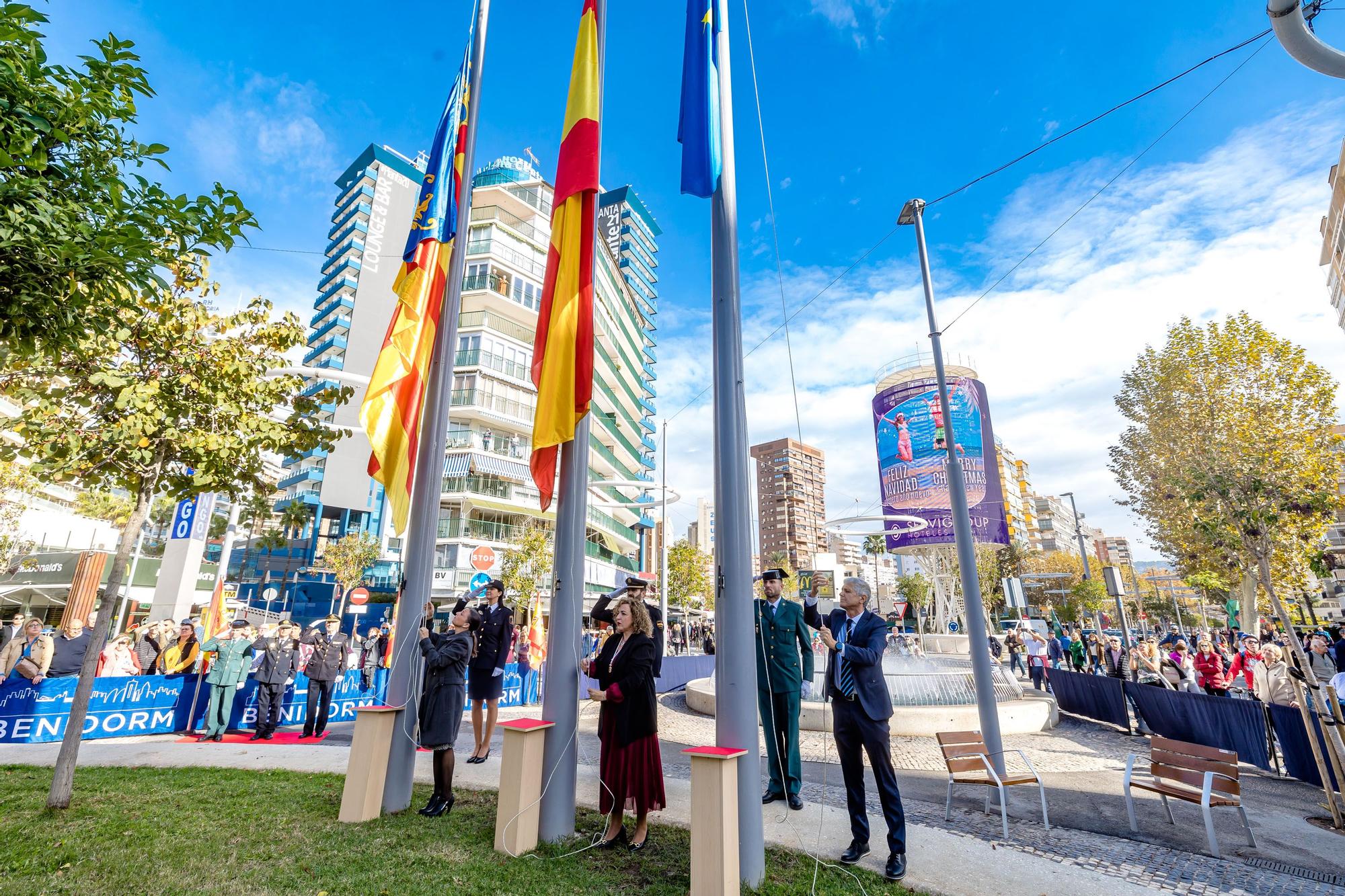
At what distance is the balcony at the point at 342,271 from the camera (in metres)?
63.9

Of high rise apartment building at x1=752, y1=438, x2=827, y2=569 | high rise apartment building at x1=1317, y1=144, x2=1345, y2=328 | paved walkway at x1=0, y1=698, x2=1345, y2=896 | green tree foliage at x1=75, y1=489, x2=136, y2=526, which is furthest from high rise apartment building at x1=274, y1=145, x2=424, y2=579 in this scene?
high rise apartment building at x1=752, y1=438, x2=827, y2=569

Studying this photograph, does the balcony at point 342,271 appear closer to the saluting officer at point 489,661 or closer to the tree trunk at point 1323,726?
the saluting officer at point 489,661

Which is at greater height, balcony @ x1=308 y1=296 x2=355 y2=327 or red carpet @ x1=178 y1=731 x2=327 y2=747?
balcony @ x1=308 y1=296 x2=355 y2=327

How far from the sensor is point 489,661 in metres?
8.72

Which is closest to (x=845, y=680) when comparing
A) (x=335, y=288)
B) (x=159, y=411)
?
(x=159, y=411)

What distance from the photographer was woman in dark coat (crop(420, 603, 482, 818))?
6070 mm

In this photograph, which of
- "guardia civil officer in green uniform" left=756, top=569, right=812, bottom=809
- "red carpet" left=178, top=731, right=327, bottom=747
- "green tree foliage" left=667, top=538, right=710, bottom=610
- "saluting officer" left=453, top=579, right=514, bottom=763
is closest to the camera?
"guardia civil officer in green uniform" left=756, top=569, right=812, bottom=809

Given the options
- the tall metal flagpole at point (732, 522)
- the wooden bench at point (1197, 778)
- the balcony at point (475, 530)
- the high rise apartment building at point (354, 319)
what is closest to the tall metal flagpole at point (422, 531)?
the tall metal flagpole at point (732, 522)

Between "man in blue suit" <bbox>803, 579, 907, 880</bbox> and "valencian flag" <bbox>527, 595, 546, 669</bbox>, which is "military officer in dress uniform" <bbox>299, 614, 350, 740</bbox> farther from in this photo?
"man in blue suit" <bbox>803, 579, 907, 880</bbox>

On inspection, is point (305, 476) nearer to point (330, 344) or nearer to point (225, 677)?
point (330, 344)

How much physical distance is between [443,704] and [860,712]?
3914 millimetres

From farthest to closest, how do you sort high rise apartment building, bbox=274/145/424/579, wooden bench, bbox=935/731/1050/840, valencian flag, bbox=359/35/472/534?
high rise apartment building, bbox=274/145/424/579
valencian flag, bbox=359/35/472/534
wooden bench, bbox=935/731/1050/840

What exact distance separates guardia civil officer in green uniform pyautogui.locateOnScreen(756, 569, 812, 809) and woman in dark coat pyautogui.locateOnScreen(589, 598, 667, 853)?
4.91ft

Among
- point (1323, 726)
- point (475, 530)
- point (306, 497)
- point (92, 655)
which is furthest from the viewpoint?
point (306, 497)
